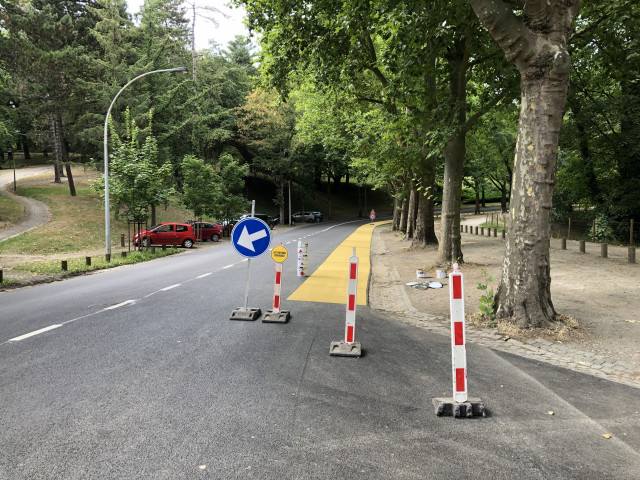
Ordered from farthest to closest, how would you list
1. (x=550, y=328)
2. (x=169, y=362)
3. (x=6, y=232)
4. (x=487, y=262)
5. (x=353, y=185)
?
(x=353, y=185), (x=6, y=232), (x=487, y=262), (x=550, y=328), (x=169, y=362)

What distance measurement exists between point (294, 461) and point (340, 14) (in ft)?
32.0

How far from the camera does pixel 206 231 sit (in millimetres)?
30359

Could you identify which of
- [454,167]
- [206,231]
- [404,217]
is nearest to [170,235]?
[206,231]

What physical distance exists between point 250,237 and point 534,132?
4807 millimetres

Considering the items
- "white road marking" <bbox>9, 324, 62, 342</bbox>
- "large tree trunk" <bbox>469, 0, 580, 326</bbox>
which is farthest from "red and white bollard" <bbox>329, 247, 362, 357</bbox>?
"white road marking" <bbox>9, 324, 62, 342</bbox>

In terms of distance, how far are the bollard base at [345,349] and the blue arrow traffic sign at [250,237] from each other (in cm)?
238

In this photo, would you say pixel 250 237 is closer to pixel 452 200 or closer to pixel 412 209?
pixel 452 200

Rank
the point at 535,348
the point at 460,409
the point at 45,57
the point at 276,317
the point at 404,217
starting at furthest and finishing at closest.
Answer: the point at 404,217
the point at 45,57
the point at 276,317
the point at 535,348
the point at 460,409

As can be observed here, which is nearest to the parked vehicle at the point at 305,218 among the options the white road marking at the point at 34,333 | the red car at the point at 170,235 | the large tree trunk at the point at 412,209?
the large tree trunk at the point at 412,209

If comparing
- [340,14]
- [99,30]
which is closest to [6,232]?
[99,30]

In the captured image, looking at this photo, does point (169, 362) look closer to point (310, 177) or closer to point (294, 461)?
point (294, 461)

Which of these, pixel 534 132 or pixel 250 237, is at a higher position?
pixel 534 132

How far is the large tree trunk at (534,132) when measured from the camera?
21.6 feet

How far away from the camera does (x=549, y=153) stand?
22.2 ft
